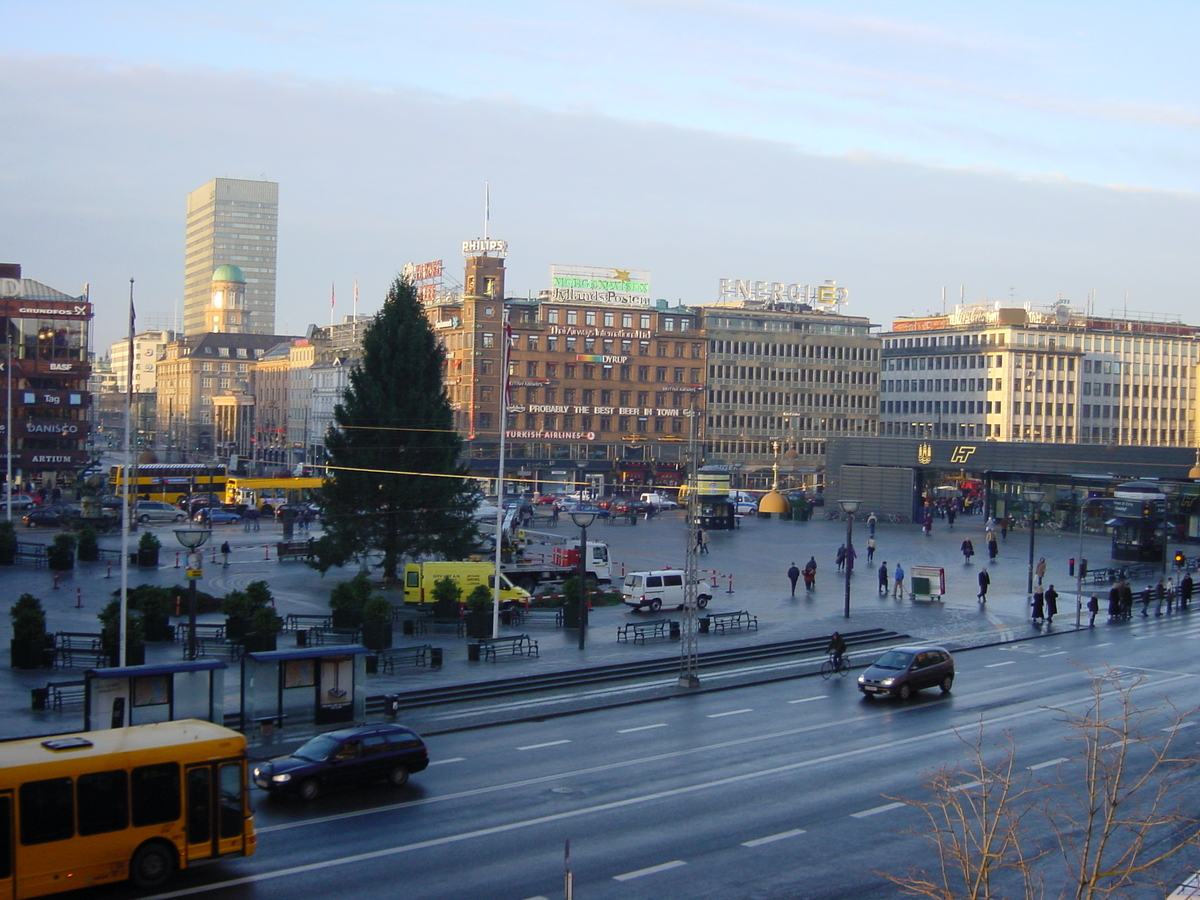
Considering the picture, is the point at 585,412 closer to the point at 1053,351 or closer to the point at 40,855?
the point at 1053,351

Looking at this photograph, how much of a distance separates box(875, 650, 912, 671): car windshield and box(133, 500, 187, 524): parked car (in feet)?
174

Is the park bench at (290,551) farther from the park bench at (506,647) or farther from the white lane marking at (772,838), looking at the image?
the white lane marking at (772,838)

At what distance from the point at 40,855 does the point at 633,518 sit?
67601mm

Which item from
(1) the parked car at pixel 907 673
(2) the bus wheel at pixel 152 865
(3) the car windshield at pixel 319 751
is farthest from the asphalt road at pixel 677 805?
(3) the car windshield at pixel 319 751

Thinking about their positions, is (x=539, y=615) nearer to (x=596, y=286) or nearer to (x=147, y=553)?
(x=147, y=553)

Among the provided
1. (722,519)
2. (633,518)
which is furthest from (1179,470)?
(633,518)

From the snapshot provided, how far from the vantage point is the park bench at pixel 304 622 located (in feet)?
123

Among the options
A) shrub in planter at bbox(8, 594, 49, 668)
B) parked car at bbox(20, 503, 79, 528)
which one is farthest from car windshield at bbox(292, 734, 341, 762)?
parked car at bbox(20, 503, 79, 528)

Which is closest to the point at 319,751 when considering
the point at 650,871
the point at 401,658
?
the point at 650,871

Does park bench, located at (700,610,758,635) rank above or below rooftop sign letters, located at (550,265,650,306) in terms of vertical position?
below

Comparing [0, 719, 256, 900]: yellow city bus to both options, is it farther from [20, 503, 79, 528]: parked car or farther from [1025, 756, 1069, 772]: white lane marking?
[20, 503, 79, 528]: parked car

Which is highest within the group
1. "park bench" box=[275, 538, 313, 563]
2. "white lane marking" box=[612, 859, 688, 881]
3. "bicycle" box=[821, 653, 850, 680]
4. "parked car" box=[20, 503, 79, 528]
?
"parked car" box=[20, 503, 79, 528]

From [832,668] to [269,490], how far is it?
6481 cm

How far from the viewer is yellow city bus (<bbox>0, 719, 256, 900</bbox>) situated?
50.0ft
